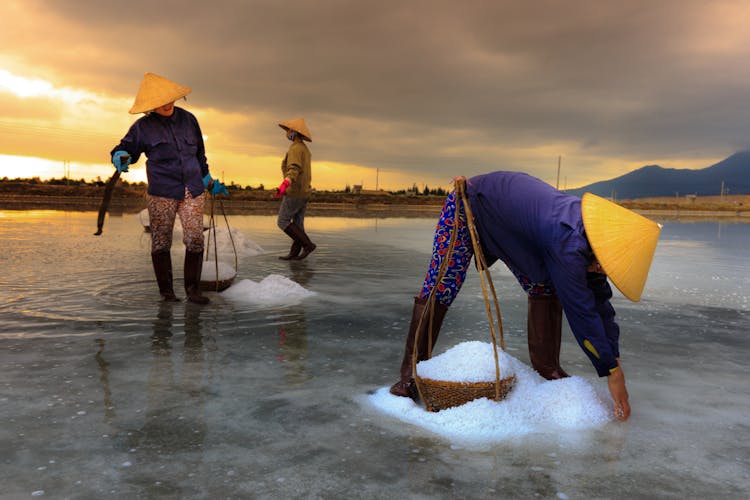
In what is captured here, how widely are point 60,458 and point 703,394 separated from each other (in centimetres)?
295

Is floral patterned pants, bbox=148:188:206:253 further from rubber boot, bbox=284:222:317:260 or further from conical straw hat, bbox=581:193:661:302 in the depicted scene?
conical straw hat, bbox=581:193:661:302

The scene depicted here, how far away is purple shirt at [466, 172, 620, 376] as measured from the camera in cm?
242

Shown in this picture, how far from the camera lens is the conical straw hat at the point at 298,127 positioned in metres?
8.29

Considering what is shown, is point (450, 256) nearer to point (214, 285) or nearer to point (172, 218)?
point (172, 218)

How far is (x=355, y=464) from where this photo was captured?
2.19 meters

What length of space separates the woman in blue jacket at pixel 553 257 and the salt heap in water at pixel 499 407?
130 mm

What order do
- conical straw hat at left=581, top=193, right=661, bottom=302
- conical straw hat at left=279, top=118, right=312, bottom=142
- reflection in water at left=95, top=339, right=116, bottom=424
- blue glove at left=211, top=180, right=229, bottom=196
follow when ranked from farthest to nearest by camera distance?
1. conical straw hat at left=279, top=118, right=312, bottom=142
2. blue glove at left=211, top=180, right=229, bottom=196
3. reflection in water at left=95, top=339, right=116, bottom=424
4. conical straw hat at left=581, top=193, right=661, bottom=302

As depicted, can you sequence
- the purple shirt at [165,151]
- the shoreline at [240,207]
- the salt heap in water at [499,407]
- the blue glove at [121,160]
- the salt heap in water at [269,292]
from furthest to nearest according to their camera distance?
the shoreline at [240,207] < the salt heap in water at [269,292] < the purple shirt at [165,151] < the blue glove at [121,160] < the salt heap in water at [499,407]

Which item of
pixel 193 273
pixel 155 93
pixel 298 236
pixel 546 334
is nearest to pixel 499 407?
pixel 546 334

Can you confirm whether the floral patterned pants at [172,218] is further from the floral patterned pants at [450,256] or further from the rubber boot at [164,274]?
the floral patterned pants at [450,256]

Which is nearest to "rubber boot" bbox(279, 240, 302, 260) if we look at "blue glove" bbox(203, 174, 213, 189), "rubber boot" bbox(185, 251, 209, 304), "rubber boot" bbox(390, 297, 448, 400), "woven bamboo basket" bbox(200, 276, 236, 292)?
"woven bamboo basket" bbox(200, 276, 236, 292)

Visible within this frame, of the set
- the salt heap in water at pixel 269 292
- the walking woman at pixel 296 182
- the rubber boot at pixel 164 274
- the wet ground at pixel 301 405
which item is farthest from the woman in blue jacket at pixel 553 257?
the walking woman at pixel 296 182

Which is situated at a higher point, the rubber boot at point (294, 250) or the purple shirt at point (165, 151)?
the purple shirt at point (165, 151)

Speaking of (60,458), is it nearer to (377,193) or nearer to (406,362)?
(406,362)
